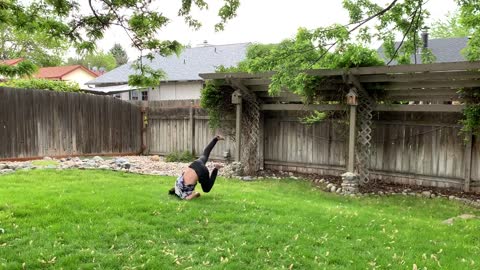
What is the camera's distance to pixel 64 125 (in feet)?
39.2

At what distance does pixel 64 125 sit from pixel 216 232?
8.88 meters

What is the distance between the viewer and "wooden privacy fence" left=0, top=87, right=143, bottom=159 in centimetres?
1060

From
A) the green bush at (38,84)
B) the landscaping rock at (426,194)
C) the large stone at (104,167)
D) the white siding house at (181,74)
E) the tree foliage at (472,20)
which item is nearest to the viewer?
the tree foliage at (472,20)

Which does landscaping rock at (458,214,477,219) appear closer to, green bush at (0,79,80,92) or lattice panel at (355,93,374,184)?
lattice panel at (355,93,374,184)

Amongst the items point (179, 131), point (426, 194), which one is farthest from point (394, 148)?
point (179, 131)

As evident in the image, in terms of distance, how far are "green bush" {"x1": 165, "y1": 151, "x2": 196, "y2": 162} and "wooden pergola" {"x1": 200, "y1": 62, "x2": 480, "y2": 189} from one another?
361cm

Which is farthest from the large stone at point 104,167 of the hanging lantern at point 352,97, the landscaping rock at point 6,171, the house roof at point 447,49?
the house roof at point 447,49

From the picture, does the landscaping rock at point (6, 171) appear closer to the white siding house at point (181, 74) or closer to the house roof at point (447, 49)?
the white siding house at point (181, 74)

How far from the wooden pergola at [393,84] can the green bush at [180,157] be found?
3.61 m

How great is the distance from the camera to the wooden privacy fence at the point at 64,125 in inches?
417

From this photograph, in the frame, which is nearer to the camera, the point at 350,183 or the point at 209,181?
the point at 209,181

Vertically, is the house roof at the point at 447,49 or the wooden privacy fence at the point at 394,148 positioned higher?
the house roof at the point at 447,49

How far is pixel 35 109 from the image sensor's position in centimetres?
1116

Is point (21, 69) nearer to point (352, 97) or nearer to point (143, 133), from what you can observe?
point (352, 97)
